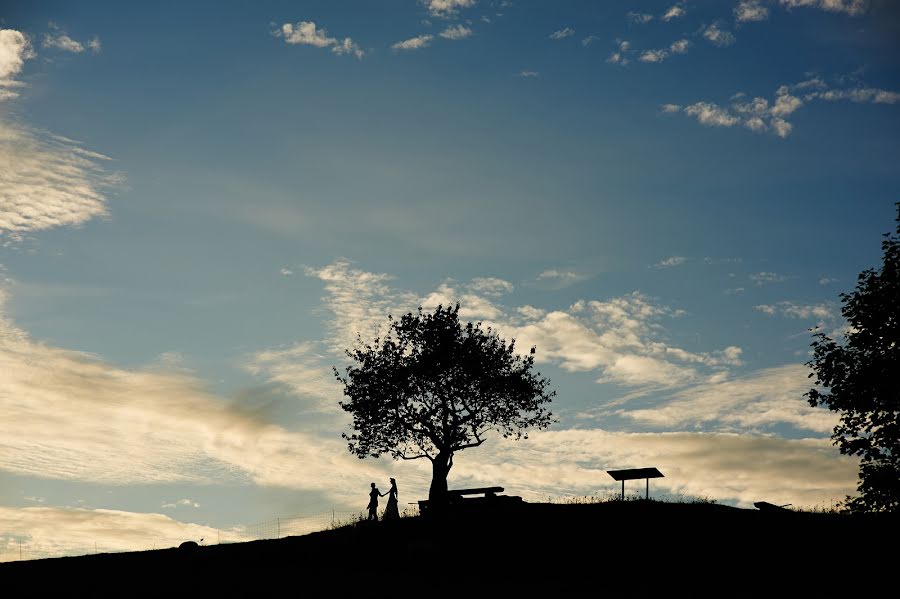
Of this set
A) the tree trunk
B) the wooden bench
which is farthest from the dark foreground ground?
the tree trunk

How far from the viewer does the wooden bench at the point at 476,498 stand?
149 ft

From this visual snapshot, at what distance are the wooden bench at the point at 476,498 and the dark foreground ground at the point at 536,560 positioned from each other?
5.21ft

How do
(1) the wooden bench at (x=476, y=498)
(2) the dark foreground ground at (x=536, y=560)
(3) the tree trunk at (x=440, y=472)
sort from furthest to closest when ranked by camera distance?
(3) the tree trunk at (x=440, y=472) → (1) the wooden bench at (x=476, y=498) → (2) the dark foreground ground at (x=536, y=560)

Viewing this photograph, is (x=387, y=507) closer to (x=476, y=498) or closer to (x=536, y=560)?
(x=476, y=498)

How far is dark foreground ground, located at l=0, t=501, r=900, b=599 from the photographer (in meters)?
28.2

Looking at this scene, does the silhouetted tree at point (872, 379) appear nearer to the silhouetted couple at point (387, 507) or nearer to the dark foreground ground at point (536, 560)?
the dark foreground ground at point (536, 560)

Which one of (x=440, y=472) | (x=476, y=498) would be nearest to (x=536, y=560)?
(x=476, y=498)

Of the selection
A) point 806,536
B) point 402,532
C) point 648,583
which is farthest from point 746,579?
point 402,532

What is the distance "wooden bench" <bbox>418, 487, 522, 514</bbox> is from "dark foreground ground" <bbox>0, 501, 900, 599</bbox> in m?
1.59

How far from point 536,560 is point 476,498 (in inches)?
480

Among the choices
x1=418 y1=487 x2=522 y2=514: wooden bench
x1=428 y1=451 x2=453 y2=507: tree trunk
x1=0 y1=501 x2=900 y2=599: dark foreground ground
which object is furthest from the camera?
x1=428 y1=451 x2=453 y2=507: tree trunk

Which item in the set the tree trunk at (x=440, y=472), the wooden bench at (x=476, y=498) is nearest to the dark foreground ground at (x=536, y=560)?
the wooden bench at (x=476, y=498)

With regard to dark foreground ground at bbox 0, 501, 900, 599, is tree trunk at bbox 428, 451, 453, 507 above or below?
above

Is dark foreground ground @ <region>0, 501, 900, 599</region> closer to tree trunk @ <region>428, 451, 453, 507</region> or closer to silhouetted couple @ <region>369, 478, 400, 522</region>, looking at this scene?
silhouetted couple @ <region>369, 478, 400, 522</region>
